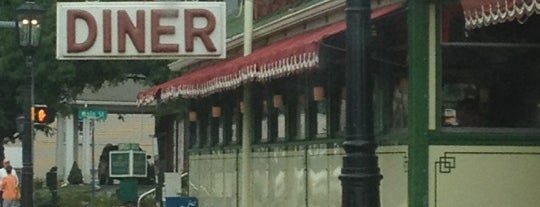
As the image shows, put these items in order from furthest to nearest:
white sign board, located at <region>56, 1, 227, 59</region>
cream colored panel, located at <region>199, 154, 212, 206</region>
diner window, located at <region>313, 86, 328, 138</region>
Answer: cream colored panel, located at <region>199, 154, 212, 206</region>
white sign board, located at <region>56, 1, 227, 59</region>
diner window, located at <region>313, 86, 328, 138</region>

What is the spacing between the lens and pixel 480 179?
11.3 m

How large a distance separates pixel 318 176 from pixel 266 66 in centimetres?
146

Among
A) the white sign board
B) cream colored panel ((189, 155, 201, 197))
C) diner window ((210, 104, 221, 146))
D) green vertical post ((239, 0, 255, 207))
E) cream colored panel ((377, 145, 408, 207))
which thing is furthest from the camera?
cream colored panel ((189, 155, 201, 197))

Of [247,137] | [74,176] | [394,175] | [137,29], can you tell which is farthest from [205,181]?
[74,176]

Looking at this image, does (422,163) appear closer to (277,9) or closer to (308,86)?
(308,86)

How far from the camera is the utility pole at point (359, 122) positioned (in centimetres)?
910

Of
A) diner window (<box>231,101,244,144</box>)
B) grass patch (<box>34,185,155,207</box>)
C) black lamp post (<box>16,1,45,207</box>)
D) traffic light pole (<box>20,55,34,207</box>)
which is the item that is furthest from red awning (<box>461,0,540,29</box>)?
grass patch (<box>34,185,155,207</box>)

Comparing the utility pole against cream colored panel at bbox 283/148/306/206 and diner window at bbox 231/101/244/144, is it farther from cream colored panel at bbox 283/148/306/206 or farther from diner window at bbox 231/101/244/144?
diner window at bbox 231/101/244/144

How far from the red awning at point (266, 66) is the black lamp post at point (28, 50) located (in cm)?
575

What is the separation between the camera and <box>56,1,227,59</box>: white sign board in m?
14.6

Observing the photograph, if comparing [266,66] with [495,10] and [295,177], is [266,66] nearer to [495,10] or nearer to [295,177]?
[295,177]

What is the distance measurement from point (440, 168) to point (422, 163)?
197 mm

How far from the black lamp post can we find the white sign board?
893 centimetres

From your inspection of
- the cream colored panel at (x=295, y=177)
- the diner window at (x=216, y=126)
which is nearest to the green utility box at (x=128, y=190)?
the diner window at (x=216, y=126)
